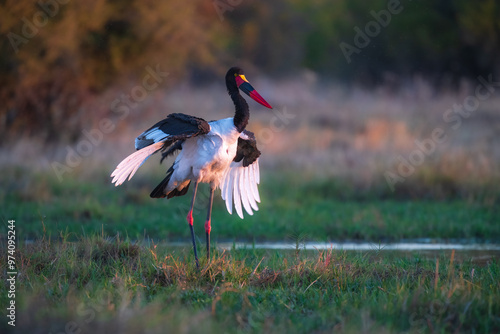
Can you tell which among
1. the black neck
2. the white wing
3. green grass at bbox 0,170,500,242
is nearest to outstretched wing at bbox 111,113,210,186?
the black neck

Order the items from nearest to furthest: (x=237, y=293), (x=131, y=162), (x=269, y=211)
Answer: (x=237, y=293)
(x=131, y=162)
(x=269, y=211)

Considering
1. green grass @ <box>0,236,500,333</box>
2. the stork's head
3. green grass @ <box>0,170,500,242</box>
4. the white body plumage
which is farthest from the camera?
green grass @ <box>0,170,500,242</box>

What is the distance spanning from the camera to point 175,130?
4941mm

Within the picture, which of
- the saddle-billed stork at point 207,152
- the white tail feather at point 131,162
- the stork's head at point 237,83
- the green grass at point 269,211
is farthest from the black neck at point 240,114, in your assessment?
the green grass at point 269,211

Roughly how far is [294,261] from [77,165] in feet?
18.7

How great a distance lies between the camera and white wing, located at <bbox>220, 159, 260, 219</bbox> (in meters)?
5.89

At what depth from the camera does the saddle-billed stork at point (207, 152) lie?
491 cm

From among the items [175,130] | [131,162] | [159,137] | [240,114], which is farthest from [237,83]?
[131,162]

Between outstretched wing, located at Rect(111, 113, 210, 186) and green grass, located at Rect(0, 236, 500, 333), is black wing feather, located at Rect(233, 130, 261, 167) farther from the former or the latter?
green grass, located at Rect(0, 236, 500, 333)

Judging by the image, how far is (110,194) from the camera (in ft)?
28.5

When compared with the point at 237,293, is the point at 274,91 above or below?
above

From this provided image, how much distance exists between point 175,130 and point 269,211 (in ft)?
11.2

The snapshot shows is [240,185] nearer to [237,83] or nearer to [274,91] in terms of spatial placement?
[237,83]

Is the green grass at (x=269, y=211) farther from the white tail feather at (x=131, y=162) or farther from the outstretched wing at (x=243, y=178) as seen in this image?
the white tail feather at (x=131, y=162)
